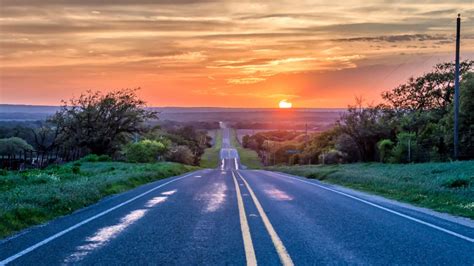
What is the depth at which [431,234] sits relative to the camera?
9.52 metres

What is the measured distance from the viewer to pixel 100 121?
2419 inches

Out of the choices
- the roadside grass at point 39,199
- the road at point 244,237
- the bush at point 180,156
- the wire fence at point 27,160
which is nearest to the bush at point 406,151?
the roadside grass at point 39,199

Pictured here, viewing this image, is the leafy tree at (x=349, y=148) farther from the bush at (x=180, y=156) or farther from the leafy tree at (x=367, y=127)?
the bush at (x=180, y=156)

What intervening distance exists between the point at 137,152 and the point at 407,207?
1965 inches

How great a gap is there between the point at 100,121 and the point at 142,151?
249 inches

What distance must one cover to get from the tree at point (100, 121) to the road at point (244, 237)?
48.8 m

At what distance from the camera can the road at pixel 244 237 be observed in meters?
7.36

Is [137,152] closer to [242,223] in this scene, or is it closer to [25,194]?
[25,194]

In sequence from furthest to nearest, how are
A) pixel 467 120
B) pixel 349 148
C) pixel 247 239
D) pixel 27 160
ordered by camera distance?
1. pixel 349 148
2. pixel 27 160
3. pixel 467 120
4. pixel 247 239

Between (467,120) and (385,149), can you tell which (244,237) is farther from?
(385,149)

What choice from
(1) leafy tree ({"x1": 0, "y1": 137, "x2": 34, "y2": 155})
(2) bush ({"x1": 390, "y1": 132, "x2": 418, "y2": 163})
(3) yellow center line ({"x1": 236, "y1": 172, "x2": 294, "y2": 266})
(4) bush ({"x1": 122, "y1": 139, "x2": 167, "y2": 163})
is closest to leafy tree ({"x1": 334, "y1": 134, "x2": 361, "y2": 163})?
(2) bush ({"x1": 390, "y1": 132, "x2": 418, "y2": 163})

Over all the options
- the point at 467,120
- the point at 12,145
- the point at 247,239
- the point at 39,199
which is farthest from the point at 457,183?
the point at 12,145

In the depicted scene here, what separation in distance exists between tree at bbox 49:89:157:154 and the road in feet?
160

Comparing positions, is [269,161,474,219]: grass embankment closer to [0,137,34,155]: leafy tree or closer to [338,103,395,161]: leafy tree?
[338,103,395,161]: leafy tree
